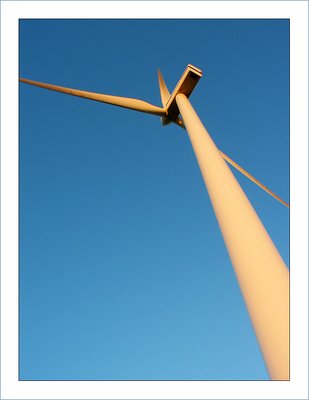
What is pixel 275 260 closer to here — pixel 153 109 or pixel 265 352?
pixel 265 352

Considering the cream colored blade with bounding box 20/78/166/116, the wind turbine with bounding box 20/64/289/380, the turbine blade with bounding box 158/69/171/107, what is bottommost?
the turbine blade with bounding box 158/69/171/107

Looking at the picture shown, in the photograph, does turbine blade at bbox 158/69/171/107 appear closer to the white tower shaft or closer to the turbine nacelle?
the turbine nacelle

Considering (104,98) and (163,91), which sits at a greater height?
(104,98)

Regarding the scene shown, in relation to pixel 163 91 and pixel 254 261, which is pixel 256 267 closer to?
pixel 254 261

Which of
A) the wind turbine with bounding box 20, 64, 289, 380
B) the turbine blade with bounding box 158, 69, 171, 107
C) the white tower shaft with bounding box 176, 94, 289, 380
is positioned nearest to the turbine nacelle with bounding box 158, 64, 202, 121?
the turbine blade with bounding box 158, 69, 171, 107

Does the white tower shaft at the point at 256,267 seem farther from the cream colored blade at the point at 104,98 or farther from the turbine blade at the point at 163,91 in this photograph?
the turbine blade at the point at 163,91

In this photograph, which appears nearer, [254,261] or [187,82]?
[254,261]

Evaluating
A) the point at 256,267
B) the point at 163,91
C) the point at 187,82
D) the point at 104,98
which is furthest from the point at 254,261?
the point at 163,91

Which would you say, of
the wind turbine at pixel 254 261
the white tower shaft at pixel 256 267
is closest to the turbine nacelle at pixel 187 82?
the wind turbine at pixel 254 261
